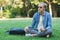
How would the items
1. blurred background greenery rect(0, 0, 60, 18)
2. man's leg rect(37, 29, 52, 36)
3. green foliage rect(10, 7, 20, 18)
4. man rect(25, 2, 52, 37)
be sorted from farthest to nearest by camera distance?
1. green foliage rect(10, 7, 20, 18)
2. blurred background greenery rect(0, 0, 60, 18)
3. man rect(25, 2, 52, 37)
4. man's leg rect(37, 29, 52, 36)

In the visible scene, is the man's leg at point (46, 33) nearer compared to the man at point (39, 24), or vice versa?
the man's leg at point (46, 33)

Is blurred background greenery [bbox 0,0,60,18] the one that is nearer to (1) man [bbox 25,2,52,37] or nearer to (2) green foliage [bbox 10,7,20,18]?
(2) green foliage [bbox 10,7,20,18]

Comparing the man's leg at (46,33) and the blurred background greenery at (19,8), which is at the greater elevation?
the man's leg at (46,33)

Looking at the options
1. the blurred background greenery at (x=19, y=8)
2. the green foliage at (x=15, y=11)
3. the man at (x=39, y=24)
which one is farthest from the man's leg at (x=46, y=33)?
the green foliage at (x=15, y=11)

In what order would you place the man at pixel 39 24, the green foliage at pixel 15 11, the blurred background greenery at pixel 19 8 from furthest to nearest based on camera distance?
1. the green foliage at pixel 15 11
2. the blurred background greenery at pixel 19 8
3. the man at pixel 39 24

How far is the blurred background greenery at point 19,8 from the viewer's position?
1461 inches

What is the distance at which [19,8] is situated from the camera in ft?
129

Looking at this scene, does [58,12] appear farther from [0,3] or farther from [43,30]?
[43,30]

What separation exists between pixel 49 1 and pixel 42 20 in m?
29.6

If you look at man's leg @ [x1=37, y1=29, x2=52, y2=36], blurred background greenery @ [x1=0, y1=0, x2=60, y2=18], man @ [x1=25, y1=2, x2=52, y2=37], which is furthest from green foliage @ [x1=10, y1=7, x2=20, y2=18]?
man's leg @ [x1=37, y1=29, x2=52, y2=36]

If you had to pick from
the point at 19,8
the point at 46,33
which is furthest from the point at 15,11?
the point at 46,33

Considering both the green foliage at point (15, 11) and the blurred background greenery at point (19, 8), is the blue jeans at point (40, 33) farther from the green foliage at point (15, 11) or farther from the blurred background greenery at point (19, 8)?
the green foliage at point (15, 11)

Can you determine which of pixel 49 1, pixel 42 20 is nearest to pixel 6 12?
pixel 49 1

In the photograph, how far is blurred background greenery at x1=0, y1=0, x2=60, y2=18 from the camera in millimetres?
37106
